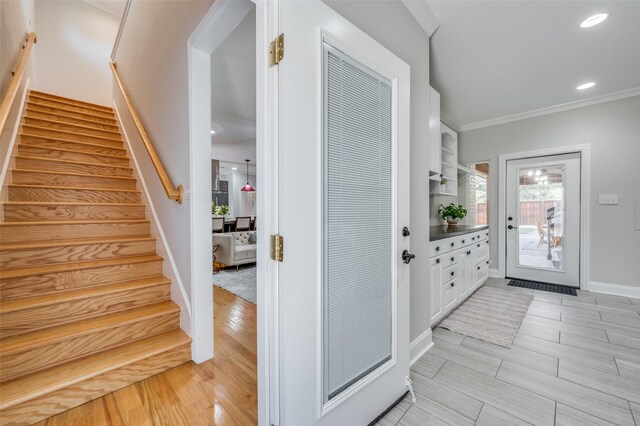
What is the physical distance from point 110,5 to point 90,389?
6743 mm

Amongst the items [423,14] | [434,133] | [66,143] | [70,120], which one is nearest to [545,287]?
[434,133]

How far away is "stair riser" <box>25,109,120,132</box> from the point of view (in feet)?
10.6

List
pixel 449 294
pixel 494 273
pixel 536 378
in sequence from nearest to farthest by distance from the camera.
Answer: pixel 536 378
pixel 449 294
pixel 494 273

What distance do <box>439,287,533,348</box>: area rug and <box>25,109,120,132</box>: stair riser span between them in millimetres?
4962

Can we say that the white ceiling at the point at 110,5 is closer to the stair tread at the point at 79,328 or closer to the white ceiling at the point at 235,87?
the white ceiling at the point at 235,87

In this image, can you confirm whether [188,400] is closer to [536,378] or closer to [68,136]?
[536,378]

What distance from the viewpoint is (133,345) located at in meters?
1.78

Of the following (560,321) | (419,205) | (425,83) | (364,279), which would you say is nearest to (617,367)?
(560,321)

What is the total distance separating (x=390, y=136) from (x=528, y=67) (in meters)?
2.45

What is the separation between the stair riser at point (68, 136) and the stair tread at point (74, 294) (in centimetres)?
209

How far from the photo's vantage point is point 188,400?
4.94 feet

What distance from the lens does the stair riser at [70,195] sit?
7.38 ft

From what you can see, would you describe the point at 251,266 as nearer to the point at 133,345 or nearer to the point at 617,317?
the point at 133,345

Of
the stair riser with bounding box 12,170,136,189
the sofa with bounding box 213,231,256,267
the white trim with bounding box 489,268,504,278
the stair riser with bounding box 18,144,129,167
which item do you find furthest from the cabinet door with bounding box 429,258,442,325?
the stair riser with bounding box 18,144,129,167
